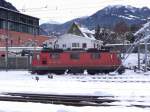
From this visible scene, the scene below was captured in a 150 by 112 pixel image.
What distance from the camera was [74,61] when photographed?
159 ft

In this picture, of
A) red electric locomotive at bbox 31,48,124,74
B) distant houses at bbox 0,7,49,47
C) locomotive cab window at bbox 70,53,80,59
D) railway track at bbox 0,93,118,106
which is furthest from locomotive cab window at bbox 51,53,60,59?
distant houses at bbox 0,7,49,47

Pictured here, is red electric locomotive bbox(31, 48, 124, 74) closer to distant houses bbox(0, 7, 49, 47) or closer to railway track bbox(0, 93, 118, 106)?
railway track bbox(0, 93, 118, 106)

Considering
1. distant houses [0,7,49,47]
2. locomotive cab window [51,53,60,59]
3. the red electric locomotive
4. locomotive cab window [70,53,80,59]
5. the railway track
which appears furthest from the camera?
distant houses [0,7,49,47]

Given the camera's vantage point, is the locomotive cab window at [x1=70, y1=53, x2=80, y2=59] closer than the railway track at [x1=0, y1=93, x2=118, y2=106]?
No

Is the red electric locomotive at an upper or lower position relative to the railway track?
upper

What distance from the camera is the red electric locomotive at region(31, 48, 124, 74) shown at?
47594mm

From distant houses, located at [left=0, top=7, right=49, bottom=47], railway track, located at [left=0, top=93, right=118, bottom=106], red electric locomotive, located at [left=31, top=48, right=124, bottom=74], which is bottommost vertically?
railway track, located at [left=0, top=93, right=118, bottom=106]

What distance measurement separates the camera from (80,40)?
8756 cm

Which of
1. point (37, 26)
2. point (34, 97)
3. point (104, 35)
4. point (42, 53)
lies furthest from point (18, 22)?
point (34, 97)

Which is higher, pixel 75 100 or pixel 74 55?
pixel 74 55

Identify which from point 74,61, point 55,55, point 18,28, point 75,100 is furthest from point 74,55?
point 18,28

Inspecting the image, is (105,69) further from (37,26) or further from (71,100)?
(37,26)

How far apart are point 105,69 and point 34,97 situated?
27371 millimetres

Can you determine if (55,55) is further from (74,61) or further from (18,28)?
(18,28)
